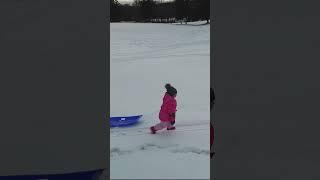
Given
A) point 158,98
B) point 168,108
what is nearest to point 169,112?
point 168,108

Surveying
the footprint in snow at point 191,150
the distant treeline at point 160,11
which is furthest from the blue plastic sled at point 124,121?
the distant treeline at point 160,11

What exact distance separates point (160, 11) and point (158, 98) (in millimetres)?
2751

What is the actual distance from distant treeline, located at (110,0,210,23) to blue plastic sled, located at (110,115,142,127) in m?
2.59

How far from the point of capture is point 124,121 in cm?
495

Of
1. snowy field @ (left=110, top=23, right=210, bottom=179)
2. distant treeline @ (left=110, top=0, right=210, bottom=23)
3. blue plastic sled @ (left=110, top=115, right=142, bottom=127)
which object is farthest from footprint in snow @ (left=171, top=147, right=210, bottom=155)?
distant treeline @ (left=110, top=0, right=210, bottom=23)

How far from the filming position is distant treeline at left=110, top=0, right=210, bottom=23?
7.91m

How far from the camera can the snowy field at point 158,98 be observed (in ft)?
11.5

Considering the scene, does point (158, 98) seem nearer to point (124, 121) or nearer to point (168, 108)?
point (124, 121)

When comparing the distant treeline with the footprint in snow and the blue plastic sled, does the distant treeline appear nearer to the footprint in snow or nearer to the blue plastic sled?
the blue plastic sled

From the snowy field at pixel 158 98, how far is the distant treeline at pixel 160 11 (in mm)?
1000

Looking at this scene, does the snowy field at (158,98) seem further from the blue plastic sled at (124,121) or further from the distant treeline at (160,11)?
the distant treeline at (160,11)
